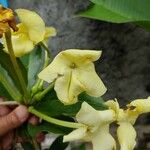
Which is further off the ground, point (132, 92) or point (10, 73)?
point (10, 73)

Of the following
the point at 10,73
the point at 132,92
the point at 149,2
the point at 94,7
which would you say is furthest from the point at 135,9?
the point at 132,92

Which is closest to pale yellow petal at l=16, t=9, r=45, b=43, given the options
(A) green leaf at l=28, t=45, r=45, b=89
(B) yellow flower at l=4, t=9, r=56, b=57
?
(B) yellow flower at l=4, t=9, r=56, b=57

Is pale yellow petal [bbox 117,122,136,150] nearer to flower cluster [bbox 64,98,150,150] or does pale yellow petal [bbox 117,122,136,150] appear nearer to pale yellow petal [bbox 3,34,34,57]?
flower cluster [bbox 64,98,150,150]

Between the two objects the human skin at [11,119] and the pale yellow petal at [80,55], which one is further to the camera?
the human skin at [11,119]

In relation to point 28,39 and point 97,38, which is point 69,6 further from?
point 28,39

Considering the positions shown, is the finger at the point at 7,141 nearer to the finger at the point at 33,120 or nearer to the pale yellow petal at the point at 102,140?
the finger at the point at 33,120

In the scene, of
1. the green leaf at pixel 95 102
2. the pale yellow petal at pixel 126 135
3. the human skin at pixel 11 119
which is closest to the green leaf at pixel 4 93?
the human skin at pixel 11 119
